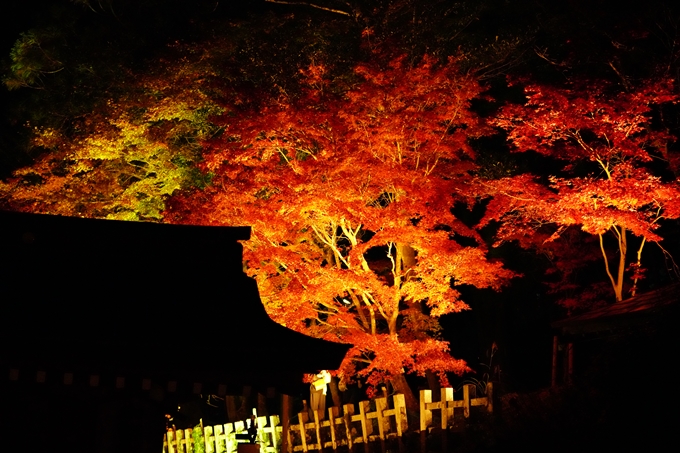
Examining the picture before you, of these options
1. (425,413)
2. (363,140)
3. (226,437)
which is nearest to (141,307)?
(425,413)

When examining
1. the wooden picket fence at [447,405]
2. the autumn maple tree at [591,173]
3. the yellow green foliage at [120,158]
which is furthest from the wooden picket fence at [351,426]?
the yellow green foliage at [120,158]

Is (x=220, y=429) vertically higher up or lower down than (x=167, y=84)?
lower down

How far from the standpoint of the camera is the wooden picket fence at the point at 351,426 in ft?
41.9

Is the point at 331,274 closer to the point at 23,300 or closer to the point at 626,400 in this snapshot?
the point at 626,400

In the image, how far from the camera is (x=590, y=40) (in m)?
15.9

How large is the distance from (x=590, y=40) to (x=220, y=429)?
445 inches

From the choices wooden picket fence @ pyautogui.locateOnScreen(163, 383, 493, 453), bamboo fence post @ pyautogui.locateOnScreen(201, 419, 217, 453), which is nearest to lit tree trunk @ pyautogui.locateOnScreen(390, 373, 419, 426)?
wooden picket fence @ pyautogui.locateOnScreen(163, 383, 493, 453)

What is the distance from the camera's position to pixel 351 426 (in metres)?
13.9

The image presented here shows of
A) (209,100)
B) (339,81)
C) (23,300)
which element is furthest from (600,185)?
(23,300)

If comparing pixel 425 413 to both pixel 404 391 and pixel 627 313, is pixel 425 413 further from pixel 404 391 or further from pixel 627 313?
pixel 627 313

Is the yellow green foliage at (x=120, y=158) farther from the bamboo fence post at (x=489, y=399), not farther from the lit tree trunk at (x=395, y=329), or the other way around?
the bamboo fence post at (x=489, y=399)

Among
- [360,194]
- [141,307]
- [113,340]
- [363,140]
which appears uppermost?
[363,140]

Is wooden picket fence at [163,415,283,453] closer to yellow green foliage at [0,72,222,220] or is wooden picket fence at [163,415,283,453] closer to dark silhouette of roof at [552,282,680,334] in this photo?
yellow green foliage at [0,72,222,220]

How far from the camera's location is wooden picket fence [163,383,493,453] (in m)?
12.8
